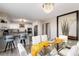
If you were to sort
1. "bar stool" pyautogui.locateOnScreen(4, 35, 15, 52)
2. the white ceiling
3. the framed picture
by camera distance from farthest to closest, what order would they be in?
"bar stool" pyautogui.locateOnScreen(4, 35, 15, 52) < the framed picture < the white ceiling

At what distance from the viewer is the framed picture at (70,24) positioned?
13.1 ft

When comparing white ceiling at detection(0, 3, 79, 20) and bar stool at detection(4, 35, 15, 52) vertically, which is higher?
white ceiling at detection(0, 3, 79, 20)

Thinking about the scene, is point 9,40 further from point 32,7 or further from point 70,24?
point 70,24

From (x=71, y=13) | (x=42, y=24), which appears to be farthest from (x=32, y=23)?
(x=71, y=13)

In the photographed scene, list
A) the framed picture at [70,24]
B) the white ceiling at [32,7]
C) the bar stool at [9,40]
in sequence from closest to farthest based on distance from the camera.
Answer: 1. the white ceiling at [32,7]
2. the framed picture at [70,24]
3. the bar stool at [9,40]

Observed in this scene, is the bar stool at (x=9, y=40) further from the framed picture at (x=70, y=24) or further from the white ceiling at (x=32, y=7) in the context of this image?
the framed picture at (x=70, y=24)

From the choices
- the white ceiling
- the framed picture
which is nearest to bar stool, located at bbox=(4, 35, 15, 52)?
the white ceiling

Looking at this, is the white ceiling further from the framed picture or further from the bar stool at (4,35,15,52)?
the bar stool at (4,35,15,52)

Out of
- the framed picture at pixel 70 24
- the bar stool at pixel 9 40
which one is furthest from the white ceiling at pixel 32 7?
the bar stool at pixel 9 40

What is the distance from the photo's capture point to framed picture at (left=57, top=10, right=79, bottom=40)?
13.1 feet

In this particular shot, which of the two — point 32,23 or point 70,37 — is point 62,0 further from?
point 32,23

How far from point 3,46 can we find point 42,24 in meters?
4.39

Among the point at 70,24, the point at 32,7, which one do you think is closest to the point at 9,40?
the point at 32,7

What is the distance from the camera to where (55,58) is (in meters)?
0.89
